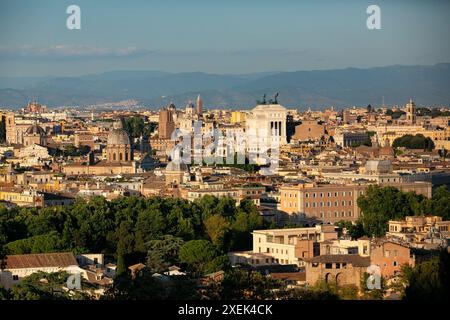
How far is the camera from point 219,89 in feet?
302

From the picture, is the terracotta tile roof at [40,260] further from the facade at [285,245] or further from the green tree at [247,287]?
the green tree at [247,287]

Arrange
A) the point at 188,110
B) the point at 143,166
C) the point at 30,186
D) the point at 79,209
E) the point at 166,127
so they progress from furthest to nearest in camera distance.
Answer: the point at 188,110 < the point at 166,127 < the point at 143,166 < the point at 30,186 < the point at 79,209

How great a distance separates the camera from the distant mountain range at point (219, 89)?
7000 cm

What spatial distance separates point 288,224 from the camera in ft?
86.7

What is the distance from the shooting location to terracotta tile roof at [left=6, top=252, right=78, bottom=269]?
19203 mm

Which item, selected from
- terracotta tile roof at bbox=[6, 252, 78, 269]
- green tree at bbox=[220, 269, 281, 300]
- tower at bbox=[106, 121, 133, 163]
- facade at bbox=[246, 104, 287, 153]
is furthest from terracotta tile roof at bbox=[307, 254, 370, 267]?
facade at bbox=[246, 104, 287, 153]

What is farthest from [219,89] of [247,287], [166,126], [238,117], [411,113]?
[247,287]

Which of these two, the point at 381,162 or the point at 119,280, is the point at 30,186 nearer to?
the point at 381,162

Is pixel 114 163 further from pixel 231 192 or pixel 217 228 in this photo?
pixel 217 228

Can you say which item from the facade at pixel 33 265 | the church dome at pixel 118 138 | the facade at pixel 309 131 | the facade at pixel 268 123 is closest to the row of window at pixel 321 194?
the facade at pixel 33 265

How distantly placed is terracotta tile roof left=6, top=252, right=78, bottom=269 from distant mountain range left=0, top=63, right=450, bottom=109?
1740 inches

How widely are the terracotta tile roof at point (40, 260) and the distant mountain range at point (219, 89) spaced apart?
44.2 metres
